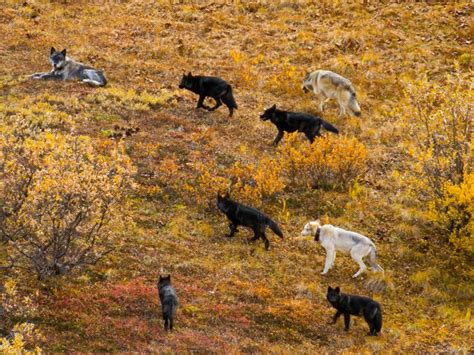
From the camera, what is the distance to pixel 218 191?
14.9m

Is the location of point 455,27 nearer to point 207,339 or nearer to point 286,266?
point 286,266

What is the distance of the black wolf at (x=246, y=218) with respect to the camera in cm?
1393

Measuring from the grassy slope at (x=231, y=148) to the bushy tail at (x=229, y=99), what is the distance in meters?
0.48

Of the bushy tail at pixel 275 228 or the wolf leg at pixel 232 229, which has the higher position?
the bushy tail at pixel 275 228

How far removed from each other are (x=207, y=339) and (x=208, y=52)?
59.8 feet

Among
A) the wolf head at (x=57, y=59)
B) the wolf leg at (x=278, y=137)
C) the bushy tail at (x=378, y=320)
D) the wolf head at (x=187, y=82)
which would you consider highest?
the wolf head at (x=187, y=82)

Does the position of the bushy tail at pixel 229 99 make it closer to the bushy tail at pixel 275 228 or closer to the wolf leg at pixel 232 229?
the wolf leg at pixel 232 229

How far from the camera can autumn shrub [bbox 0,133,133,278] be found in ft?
35.4

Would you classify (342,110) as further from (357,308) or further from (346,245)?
(357,308)

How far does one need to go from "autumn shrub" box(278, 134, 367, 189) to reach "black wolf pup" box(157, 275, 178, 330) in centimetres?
704

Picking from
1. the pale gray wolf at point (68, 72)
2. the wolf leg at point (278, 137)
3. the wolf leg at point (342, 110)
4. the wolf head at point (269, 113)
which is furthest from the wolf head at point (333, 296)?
the pale gray wolf at point (68, 72)

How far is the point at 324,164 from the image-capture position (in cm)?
1681

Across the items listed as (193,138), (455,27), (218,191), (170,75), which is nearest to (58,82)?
(170,75)

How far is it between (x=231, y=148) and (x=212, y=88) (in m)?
2.65
